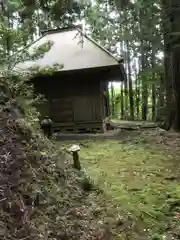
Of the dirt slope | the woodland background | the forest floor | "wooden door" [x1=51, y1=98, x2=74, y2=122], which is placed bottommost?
the forest floor

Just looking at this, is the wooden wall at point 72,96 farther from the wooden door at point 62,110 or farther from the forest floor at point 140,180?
the forest floor at point 140,180

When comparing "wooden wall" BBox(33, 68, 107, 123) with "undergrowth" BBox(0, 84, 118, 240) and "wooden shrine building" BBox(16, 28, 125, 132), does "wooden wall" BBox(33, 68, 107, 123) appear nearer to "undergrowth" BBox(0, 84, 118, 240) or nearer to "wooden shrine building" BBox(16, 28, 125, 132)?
"wooden shrine building" BBox(16, 28, 125, 132)

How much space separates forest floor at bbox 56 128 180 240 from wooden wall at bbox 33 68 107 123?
309cm

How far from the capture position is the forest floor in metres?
4.34

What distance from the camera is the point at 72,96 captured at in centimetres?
1499

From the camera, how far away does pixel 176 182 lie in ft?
21.0

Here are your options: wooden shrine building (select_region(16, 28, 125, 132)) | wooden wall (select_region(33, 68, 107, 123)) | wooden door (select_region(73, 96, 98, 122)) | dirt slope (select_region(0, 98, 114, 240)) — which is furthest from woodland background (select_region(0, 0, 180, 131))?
wooden door (select_region(73, 96, 98, 122))

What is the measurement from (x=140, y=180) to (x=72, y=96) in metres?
9.00

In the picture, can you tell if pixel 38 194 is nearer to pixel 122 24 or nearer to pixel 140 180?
pixel 140 180

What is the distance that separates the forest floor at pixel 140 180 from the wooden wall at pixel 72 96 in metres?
3.09

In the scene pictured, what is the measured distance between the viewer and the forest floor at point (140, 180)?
14.3 feet

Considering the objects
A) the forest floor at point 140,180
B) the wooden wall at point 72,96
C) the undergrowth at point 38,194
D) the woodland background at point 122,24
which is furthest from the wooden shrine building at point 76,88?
the undergrowth at point 38,194

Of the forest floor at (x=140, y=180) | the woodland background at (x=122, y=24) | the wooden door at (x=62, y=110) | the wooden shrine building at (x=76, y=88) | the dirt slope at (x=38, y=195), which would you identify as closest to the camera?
the dirt slope at (x=38, y=195)

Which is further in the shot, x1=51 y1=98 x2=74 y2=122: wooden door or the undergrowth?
x1=51 y1=98 x2=74 y2=122: wooden door
